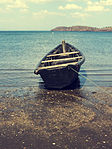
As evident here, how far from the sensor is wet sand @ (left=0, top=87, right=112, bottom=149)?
334 inches

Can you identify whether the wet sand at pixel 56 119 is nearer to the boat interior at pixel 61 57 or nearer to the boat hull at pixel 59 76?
the boat hull at pixel 59 76

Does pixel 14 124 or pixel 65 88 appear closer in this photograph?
pixel 14 124

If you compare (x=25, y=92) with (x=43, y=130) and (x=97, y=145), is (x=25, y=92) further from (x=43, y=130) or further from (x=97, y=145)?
(x=97, y=145)

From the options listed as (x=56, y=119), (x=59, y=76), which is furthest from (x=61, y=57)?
(x=56, y=119)

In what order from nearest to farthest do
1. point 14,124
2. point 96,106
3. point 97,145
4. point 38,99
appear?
point 97,145 < point 14,124 < point 96,106 < point 38,99

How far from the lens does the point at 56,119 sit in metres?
10.6

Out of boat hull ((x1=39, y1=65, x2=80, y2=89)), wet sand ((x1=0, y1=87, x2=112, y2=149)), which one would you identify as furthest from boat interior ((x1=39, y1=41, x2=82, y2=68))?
wet sand ((x1=0, y1=87, x2=112, y2=149))

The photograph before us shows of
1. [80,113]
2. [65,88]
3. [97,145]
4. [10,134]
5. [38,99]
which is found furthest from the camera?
[65,88]

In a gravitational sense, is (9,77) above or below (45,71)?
below

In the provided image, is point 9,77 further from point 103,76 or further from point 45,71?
point 103,76

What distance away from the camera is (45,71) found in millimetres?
14922

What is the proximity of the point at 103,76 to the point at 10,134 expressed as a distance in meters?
13.4

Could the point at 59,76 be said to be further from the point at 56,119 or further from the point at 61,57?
the point at 61,57

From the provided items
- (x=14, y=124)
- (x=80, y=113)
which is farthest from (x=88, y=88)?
(x=14, y=124)
